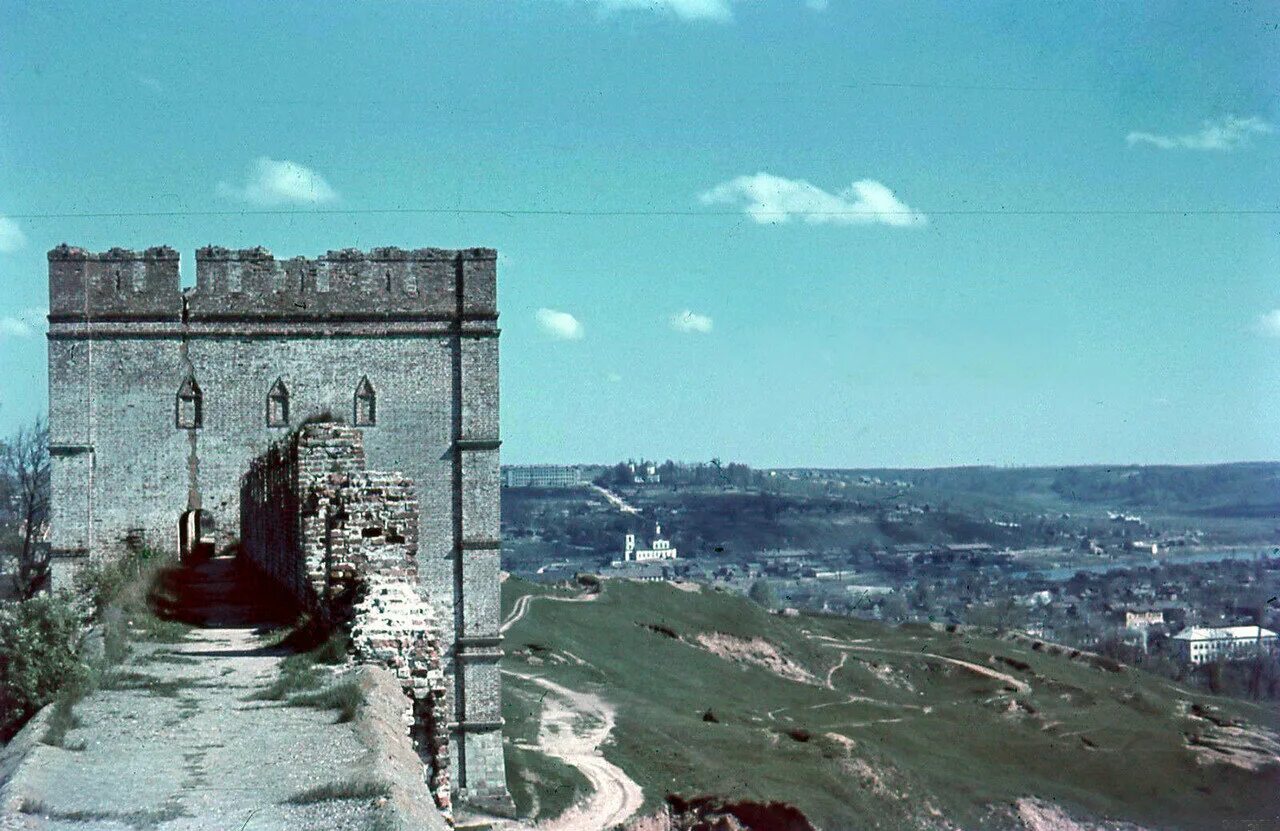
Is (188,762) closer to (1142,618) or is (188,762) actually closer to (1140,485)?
(1142,618)

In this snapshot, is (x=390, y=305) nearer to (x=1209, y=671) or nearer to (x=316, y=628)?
(x=316, y=628)

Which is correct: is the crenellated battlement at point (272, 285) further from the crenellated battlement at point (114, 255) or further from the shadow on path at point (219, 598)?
the shadow on path at point (219, 598)

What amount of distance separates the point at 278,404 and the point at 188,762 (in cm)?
1822

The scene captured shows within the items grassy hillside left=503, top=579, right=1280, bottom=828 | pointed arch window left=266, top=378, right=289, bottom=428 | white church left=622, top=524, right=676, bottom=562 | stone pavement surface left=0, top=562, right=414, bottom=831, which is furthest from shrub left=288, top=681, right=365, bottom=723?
white church left=622, top=524, right=676, bottom=562

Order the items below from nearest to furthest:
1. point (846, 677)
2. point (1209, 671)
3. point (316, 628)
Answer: point (316, 628), point (846, 677), point (1209, 671)

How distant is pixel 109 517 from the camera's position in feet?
82.8

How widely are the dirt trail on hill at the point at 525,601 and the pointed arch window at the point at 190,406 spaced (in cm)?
2506

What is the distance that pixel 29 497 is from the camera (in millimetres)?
33500

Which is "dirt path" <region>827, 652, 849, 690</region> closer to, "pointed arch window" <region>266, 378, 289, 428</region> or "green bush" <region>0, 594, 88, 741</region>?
"pointed arch window" <region>266, 378, 289, 428</region>

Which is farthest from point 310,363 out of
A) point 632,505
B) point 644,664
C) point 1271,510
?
→ point 1271,510

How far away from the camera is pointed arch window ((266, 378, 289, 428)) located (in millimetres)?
25562

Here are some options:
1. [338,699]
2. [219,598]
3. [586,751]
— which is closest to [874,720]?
[586,751]

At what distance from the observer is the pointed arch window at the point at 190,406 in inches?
1000

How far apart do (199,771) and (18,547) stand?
3010 centimetres
